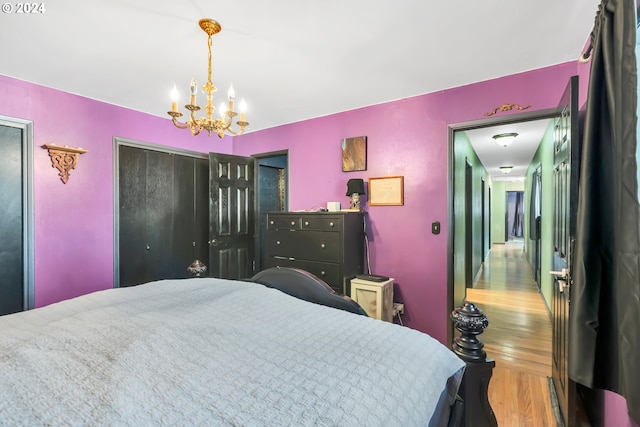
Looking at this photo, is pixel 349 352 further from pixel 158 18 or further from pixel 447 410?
pixel 158 18

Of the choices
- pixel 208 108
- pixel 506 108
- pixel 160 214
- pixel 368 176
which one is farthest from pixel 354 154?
pixel 160 214

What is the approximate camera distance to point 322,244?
298 centimetres

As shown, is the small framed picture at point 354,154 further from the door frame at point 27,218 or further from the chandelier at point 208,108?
the door frame at point 27,218

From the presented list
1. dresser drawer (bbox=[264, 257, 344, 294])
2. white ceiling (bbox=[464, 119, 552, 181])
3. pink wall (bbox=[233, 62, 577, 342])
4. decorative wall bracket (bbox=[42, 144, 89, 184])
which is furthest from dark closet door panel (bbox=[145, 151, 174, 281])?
white ceiling (bbox=[464, 119, 552, 181])

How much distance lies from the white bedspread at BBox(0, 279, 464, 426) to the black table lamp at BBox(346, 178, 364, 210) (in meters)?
1.81

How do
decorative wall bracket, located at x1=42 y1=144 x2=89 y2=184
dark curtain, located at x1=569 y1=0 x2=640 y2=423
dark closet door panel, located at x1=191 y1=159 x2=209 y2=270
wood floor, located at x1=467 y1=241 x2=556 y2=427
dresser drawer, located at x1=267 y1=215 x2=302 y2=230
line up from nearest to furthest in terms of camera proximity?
1. dark curtain, located at x1=569 y1=0 x2=640 y2=423
2. wood floor, located at x1=467 y1=241 x2=556 y2=427
3. decorative wall bracket, located at x1=42 y1=144 x2=89 y2=184
4. dresser drawer, located at x1=267 y1=215 x2=302 y2=230
5. dark closet door panel, located at x1=191 y1=159 x2=209 y2=270

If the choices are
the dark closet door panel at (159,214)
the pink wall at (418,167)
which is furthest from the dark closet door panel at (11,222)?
the pink wall at (418,167)

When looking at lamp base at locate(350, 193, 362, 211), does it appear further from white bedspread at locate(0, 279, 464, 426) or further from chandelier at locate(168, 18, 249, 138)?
white bedspread at locate(0, 279, 464, 426)

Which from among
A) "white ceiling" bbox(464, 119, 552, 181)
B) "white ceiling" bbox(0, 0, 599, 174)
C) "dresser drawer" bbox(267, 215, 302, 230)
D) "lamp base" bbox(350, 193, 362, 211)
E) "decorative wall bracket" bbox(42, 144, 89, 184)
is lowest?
"dresser drawer" bbox(267, 215, 302, 230)

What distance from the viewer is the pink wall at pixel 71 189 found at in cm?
271

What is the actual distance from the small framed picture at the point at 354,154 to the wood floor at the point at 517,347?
84.3 inches

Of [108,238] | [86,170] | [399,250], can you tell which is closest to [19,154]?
[86,170]

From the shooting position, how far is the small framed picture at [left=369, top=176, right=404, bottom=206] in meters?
3.00

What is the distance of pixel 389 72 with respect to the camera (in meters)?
Result: 2.43
